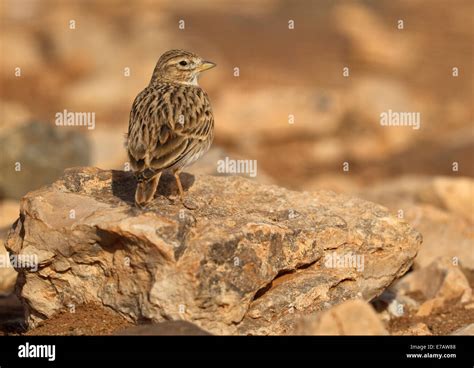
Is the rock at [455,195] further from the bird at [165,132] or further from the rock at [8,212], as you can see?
the rock at [8,212]

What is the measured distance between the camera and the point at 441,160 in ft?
60.7

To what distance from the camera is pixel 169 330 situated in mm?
6973

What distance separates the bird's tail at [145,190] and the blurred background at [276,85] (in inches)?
198

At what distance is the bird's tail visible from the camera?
7617mm

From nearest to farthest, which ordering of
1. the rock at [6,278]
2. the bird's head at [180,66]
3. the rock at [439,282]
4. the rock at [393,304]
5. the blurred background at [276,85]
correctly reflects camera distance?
the bird's head at [180,66] < the rock at [393,304] < the rock at [439,282] < the rock at [6,278] < the blurred background at [276,85]

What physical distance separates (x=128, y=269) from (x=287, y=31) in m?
22.5

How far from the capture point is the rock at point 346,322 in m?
6.62

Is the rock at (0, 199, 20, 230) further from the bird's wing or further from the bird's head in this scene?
the bird's wing

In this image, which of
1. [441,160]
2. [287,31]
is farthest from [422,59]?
[441,160]

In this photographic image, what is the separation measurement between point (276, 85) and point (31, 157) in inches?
458

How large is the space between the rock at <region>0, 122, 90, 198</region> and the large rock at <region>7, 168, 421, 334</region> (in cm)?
602

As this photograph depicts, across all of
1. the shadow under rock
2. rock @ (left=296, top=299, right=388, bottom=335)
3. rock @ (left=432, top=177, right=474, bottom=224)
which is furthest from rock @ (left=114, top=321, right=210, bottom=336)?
rock @ (left=432, top=177, right=474, bottom=224)

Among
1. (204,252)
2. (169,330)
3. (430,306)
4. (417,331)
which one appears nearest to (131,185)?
(204,252)

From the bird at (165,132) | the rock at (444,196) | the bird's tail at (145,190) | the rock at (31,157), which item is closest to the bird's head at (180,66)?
the bird at (165,132)
